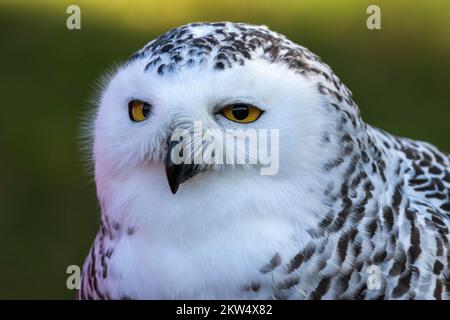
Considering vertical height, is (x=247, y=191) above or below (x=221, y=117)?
below

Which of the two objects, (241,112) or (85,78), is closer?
(241,112)

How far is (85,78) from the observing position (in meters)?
4.58

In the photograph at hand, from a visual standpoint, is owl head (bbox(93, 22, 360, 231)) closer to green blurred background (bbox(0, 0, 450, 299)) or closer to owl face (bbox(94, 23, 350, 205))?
owl face (bbox(94, 23, 350, 205))

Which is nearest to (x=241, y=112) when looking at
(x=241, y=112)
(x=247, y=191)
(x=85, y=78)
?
(x=241, y=112)

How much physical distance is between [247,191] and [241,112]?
18 cm

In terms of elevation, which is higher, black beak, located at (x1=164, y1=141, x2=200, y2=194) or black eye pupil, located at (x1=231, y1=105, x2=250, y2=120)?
black eye pupil, located at (x1=231, y1=105, x2=250, y2=120)

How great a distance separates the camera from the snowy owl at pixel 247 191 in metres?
1.77

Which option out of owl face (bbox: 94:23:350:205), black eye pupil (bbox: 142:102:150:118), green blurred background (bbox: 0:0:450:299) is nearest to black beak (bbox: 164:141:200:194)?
owl face (bbox: 94:23:350:205)

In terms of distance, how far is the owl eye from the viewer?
1.83 metres

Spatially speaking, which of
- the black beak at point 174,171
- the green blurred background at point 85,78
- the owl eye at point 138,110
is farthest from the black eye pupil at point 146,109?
the green blurred background at point 85,78

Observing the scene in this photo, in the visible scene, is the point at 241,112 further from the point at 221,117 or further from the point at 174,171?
the point at 174,171

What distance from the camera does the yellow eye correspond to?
175 centimetres

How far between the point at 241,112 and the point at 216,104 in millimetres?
58

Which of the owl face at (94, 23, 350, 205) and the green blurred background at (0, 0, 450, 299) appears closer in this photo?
the owl face at (94, 23, 350, 205)
